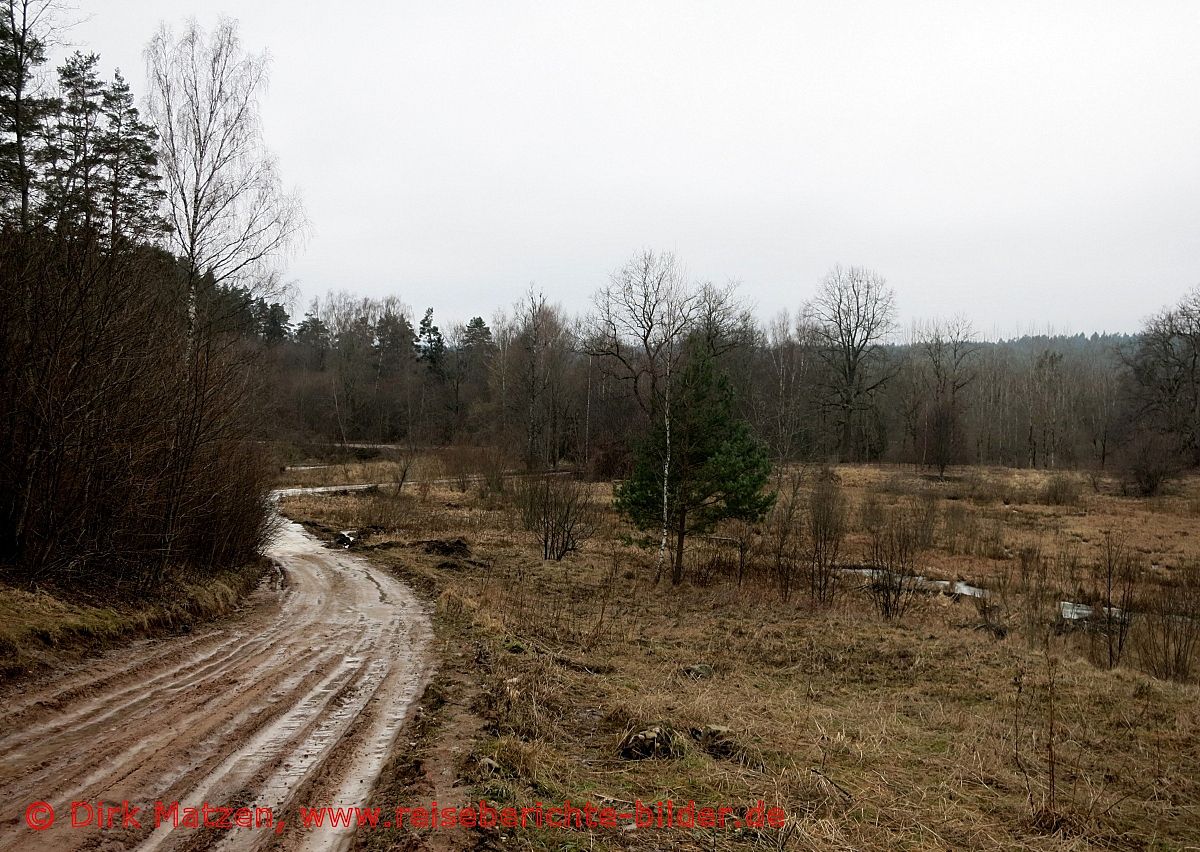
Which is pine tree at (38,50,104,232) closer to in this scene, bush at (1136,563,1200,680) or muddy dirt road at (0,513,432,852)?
muddy dirt road at (0,513,432,852)

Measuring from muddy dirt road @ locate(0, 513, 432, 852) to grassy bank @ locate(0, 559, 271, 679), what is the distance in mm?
329

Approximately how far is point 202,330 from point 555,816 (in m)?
11.8

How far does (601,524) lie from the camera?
28.3 metres

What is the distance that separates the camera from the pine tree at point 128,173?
10.4 meters

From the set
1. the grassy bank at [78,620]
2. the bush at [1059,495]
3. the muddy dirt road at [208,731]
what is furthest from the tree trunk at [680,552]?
the bush at [1059,495]

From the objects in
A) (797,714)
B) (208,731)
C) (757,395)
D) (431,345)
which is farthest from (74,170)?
(431,345)

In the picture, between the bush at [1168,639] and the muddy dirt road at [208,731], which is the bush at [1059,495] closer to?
the bush at [1168,639]

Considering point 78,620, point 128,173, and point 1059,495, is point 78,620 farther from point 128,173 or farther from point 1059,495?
point 1059,495

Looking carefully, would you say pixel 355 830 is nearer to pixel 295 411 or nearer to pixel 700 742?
pixel 700 742

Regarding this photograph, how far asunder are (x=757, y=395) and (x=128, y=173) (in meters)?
38.2

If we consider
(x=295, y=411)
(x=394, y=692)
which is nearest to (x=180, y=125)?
(x=394, y=692)

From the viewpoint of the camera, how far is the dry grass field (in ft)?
15.7

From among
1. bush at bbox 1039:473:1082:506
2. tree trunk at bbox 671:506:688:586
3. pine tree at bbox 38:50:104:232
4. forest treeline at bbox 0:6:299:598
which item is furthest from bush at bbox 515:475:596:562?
bush at bbox 1039:473:1082:506

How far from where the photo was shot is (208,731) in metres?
5.47
